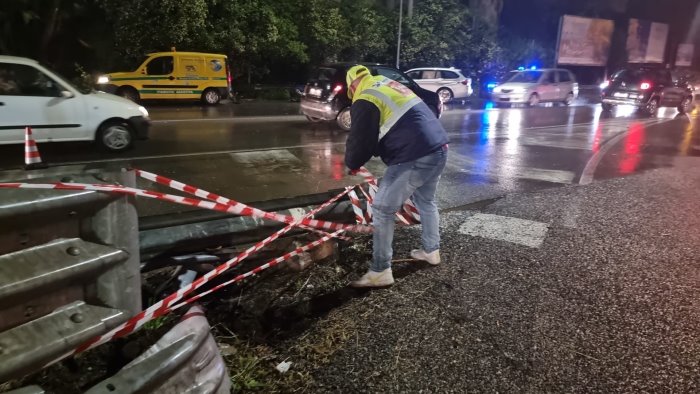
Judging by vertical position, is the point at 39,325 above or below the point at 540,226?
above

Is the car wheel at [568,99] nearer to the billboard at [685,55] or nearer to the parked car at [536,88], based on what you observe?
the parked car at [536,88]

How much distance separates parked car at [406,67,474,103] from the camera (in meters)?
21.2

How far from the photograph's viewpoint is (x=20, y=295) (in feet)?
6.56

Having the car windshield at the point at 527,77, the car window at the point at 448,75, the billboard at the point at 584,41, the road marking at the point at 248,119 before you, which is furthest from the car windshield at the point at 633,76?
the billboard at the point at 584,41

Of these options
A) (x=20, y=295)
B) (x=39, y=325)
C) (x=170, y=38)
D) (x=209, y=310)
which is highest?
(x=170, y=38)

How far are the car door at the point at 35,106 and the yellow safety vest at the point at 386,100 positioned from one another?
22.2ft

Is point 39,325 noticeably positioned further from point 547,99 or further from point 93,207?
point 547,99

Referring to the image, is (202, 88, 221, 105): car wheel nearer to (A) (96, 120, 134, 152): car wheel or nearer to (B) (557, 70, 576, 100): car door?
(A) (96, 120, 134, 152): car wheel

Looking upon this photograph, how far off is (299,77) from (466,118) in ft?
38.8

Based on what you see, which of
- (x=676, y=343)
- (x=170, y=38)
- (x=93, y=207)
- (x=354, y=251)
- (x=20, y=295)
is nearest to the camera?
(x=20, y=295)

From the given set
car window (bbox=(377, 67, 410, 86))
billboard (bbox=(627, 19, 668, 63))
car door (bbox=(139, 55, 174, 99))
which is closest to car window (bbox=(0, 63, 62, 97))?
car window (bbox=(377, 67, 410, 86))

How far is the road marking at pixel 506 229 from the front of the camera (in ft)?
15.4

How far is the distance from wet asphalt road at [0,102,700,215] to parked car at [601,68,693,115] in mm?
2926

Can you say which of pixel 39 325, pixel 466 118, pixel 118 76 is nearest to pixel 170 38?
pixel 118 76
